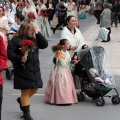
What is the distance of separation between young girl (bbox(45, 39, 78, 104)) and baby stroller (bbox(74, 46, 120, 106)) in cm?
24

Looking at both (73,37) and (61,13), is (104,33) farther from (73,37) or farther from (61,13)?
(73,37)

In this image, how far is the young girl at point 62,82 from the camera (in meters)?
7.99

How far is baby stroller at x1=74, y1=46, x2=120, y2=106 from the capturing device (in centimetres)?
806

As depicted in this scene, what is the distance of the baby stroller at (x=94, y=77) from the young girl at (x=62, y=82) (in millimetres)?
239

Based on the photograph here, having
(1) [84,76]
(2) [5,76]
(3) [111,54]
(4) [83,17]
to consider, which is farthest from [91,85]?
(4) [83,17]

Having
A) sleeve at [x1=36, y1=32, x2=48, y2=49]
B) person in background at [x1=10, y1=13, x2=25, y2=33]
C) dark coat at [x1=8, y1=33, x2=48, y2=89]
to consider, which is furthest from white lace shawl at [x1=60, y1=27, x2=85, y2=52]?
person in background at [x1=10, y1=13, x2=25, y2=33]

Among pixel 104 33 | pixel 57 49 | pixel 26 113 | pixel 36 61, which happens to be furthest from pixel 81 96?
pixel 104 33

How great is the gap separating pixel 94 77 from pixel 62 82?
1.90 feet

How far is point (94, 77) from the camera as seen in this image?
8055 mm

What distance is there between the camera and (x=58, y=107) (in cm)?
798

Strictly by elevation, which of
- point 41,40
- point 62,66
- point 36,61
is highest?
point 41,40

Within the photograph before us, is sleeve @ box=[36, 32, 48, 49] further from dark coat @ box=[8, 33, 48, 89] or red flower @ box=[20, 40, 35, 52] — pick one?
red flower @ box=[20, 40, 35, 52]

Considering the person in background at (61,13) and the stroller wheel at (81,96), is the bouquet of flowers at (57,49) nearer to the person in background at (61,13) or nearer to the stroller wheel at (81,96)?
the stroller wheel at (81,96)

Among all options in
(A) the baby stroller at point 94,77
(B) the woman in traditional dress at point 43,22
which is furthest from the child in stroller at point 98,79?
(B) the woman in traditional dress at point 43,22
